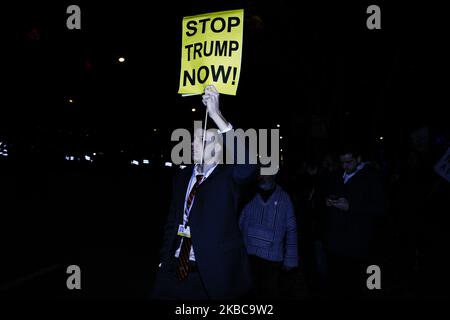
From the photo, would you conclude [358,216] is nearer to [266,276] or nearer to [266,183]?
[266,183]

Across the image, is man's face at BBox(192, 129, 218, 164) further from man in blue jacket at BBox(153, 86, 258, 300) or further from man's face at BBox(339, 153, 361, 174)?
man's face at BBox(339, 153, 361, 174)

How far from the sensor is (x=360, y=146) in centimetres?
554

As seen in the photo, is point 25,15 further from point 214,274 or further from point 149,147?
point 149,147

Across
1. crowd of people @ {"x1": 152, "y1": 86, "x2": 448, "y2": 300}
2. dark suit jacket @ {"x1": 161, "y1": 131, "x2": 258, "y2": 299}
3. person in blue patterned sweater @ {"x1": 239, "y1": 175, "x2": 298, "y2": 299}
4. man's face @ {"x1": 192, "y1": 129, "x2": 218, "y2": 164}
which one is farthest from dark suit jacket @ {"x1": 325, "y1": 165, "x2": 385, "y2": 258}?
man's face @ {"x1": 192, "y1": 129, "x2": 218, "y2": 164}

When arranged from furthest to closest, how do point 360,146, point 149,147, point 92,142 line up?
point 149,147, point 92,142, point 360,146

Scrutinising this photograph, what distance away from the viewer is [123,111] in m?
35.1

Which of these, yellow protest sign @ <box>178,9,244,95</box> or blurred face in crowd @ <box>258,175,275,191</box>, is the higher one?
yellow protest sign @ <box>178,9,244,95</box>

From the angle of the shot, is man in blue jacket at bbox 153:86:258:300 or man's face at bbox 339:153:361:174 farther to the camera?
man's face at bbox 339:153:361:174

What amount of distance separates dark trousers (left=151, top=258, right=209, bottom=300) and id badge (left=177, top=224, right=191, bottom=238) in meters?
0.22

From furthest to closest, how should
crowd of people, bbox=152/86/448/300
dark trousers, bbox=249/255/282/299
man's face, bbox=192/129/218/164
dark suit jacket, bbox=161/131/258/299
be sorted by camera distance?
dark trousers, bbox=249/255/282/299
man's face, bbox=192/129/218/164
crowd of people, bbox=152/86/448/300
dark suit jacket, bbox=161/131/258/299

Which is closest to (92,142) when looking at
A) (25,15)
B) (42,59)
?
(42,59)

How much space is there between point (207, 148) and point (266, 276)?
2062 mm

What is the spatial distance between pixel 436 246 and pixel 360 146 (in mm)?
5599

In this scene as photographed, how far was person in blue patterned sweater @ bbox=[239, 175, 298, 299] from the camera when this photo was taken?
4910 mm
